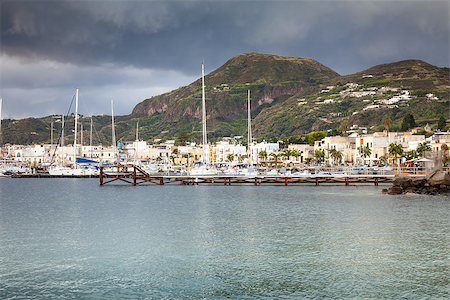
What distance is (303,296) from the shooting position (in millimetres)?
23953

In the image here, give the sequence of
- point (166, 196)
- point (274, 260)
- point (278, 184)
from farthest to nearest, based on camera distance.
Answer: point (278, 184) → point (166, 196) → point (274, 260)

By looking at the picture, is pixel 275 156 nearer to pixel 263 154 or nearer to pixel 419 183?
pixel 263 154

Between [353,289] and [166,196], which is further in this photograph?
[166,196]

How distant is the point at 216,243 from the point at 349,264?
966 cm

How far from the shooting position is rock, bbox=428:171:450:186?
244ft

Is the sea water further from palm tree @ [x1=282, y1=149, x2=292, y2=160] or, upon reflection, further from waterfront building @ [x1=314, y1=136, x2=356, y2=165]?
palm tree @ [x1=282, y1=149, x2=292, y2=160]

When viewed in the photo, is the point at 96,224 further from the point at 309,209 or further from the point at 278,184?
the point at 278,184

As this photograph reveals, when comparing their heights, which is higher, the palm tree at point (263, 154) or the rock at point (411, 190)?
the palm tree at point (263, 154)

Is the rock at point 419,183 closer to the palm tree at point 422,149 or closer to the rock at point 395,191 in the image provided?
the rock at point 395,191

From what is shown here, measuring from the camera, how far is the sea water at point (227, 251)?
25.3 m

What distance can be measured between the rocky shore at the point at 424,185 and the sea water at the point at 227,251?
12.6 meters

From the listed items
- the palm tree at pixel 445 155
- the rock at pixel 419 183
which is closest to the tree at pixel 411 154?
the palm tree at pixel 445 155

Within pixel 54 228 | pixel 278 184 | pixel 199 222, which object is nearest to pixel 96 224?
pixel 54 228

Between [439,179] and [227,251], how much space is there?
49720 mm
